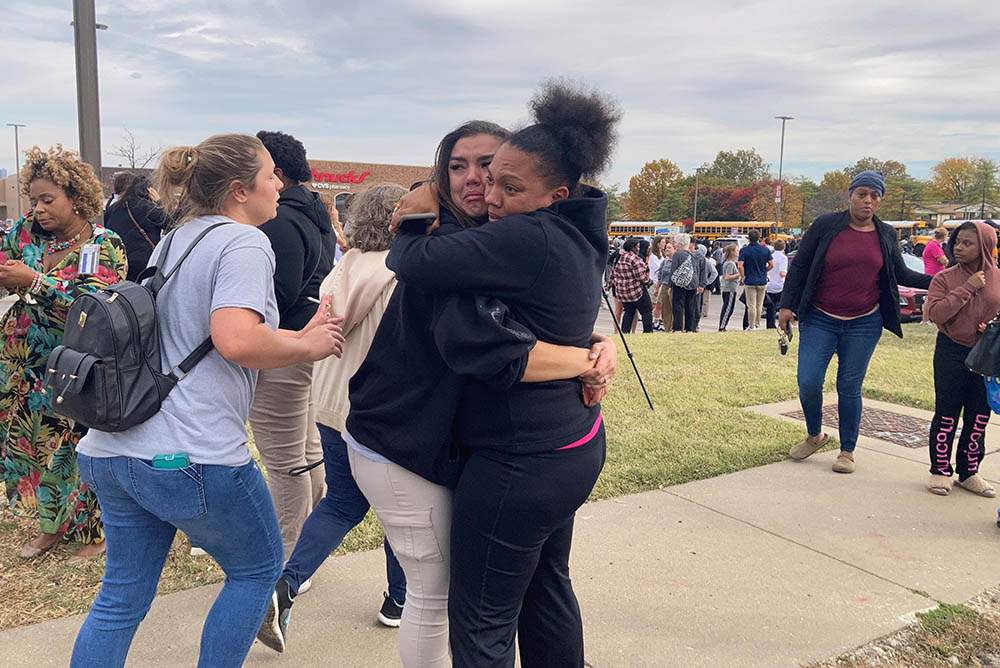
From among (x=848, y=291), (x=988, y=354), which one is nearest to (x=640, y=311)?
(x=848, y=291)

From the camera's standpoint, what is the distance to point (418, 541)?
2.07 metres

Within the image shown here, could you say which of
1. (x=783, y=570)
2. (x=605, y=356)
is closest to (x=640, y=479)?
(x=783, y=570)

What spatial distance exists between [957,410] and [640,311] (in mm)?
8435

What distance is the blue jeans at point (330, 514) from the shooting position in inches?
113

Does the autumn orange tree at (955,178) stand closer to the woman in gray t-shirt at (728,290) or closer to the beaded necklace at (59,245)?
the woman in gray t-shirt at (728,290)

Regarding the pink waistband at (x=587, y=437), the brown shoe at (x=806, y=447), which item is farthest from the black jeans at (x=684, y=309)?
the pink waistband at (x=587, y=437)

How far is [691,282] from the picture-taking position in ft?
Answer: 44.4

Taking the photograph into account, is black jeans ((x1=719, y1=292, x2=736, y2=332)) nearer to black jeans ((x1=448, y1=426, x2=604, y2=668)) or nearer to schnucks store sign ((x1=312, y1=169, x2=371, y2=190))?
black jeans ((x1=448, y1=426, x2=604, y2=668))

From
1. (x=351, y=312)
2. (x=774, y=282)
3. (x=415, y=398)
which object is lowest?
(x=774, y=282)

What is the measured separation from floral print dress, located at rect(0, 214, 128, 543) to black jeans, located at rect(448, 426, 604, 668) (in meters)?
2.45

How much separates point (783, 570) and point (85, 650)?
300cm

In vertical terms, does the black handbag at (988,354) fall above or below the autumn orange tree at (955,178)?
below

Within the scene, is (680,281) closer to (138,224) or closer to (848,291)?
(848,291)

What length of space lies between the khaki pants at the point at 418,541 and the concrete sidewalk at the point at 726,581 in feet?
2.78
